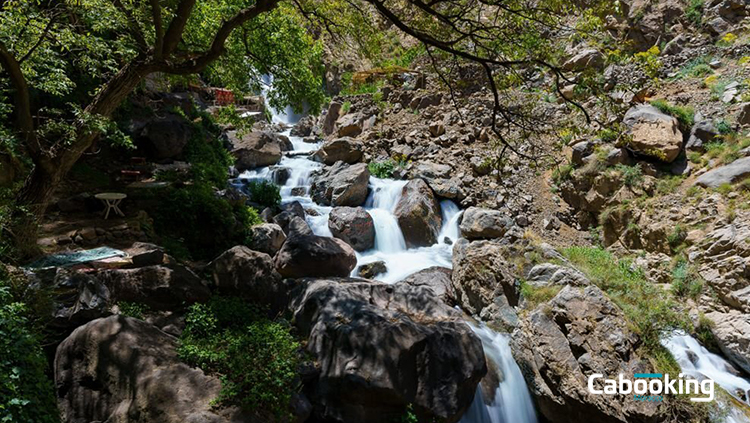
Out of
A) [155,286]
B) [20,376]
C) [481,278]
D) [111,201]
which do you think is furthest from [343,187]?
[20,376]

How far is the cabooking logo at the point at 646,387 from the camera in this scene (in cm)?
521

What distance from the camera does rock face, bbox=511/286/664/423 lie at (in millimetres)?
5195

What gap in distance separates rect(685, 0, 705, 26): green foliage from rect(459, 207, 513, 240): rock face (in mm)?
9777

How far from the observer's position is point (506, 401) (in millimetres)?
6055

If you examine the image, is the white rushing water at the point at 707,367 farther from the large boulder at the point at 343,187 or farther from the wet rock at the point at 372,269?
the large boulder at the point at 343,187

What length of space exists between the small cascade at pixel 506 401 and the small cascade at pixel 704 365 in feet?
8.04

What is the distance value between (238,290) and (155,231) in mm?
3409

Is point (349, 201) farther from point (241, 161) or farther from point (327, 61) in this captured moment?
point (327, 61)

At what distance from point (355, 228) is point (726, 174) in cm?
889

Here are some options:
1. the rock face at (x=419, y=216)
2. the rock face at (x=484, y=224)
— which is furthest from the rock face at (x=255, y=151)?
the rock face at (x=484, y=224)

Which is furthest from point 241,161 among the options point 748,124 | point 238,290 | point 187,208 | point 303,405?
point 748,124

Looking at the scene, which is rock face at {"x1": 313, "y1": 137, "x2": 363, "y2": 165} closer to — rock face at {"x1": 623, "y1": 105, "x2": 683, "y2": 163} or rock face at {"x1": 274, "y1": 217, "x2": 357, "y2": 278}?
rock face at {"x1": 274, "y1": 217, "x2": 357, "y2": 278}

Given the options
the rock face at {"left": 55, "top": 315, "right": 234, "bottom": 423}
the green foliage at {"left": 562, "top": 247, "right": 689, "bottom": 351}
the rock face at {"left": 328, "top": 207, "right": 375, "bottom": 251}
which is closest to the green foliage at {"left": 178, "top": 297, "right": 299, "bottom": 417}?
the rock face at {"left": 55, "top": 315, "right": 234, "bottom": 423}

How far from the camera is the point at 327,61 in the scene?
25484 mm
